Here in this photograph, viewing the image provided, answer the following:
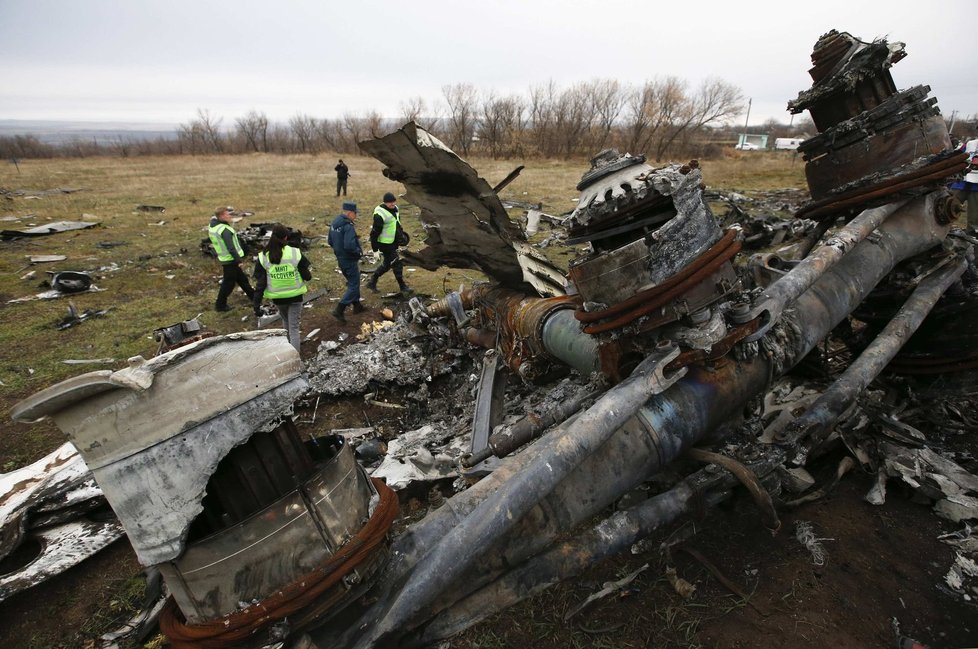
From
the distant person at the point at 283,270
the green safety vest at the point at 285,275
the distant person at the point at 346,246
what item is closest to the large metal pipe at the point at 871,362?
the distant person at the point at 283,270

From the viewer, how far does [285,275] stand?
5.77 meters

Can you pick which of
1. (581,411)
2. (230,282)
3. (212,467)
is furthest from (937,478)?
(230,282)

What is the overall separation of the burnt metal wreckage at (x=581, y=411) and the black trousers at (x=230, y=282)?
18.2ft

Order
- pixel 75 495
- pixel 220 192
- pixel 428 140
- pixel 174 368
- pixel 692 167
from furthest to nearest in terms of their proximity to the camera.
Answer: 1. pixel 220 192
2. pixel 75 495
3. pixel 428 140
4. pixel 692 167
5. pixel 174 368

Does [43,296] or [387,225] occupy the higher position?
[387,225]

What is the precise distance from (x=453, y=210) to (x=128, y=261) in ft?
36.0

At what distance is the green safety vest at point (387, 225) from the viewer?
808 cm

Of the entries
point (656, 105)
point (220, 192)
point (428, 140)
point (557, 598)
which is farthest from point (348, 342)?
point (656, 105)

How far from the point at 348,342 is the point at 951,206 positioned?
6.40m

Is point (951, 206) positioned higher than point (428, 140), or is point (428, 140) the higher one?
point (428, 140)

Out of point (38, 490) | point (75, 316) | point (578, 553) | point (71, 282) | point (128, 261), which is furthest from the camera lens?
point (128, 261)

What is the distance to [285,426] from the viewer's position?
1.66m

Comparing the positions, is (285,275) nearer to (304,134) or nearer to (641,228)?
(641,228)

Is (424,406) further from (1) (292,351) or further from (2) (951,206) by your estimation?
(2) (951,206)
